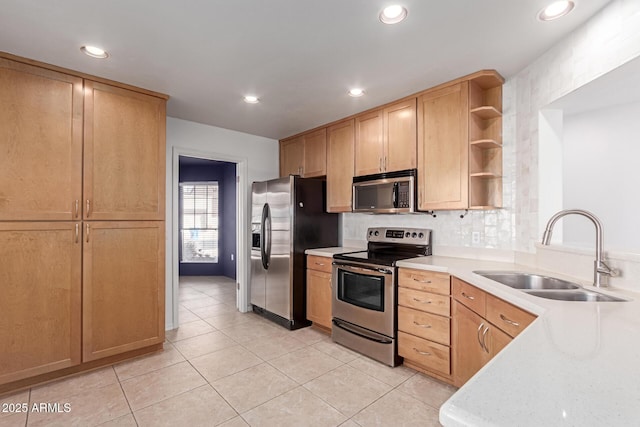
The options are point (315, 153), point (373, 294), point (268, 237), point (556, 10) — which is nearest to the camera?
point (556, 10)

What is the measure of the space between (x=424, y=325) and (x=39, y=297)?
2.89 metres

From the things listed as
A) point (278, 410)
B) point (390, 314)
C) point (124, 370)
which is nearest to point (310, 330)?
point (390, 314)

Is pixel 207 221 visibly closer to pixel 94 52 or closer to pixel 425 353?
pixel 94 52

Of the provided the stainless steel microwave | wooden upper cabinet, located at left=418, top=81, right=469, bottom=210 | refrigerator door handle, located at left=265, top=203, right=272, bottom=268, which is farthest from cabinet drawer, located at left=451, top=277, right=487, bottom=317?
refrigerator door handle, located at left=265, top=203, right=272, bottom=268

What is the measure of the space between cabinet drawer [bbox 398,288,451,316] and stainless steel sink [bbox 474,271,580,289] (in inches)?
14.4

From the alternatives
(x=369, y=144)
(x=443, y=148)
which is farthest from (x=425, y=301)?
(x=369, y=144)

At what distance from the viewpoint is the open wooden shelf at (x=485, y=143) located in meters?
2.45

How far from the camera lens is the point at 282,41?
6.59 feet

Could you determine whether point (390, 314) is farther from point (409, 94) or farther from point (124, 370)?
point (124, 370)

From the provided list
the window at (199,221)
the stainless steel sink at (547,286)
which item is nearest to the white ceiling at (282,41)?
the stainless steel sink at (547,286)

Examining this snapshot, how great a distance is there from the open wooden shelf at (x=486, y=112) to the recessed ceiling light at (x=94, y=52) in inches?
109

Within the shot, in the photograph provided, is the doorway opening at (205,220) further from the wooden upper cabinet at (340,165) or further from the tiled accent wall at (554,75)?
the tiled accent wall at (554,75)

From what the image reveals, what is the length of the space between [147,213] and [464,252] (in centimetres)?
286

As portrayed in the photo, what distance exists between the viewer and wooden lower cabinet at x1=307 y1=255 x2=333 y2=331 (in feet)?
10.8
